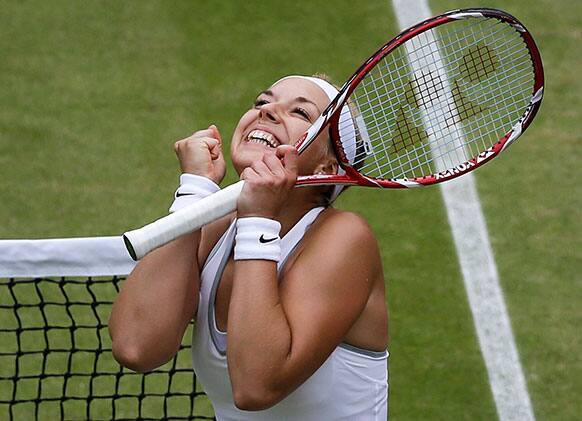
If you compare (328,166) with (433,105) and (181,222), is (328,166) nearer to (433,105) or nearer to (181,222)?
(181,222)

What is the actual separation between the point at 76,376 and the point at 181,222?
2.79m

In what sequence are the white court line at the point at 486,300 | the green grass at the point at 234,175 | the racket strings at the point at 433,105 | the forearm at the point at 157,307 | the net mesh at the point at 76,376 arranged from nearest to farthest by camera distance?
1. the forearm at the point at 157,307
2. the racket strings at the point at 433,105
3. the net mesh at the point at 76,376
4. the white court line at the point at 486,300
5. the green grass at the point at 234,175

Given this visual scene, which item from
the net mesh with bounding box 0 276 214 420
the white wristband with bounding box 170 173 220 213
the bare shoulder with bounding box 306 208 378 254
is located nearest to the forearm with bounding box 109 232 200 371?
the white wristband with bounding box 170 173 220 213

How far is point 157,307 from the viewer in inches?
134

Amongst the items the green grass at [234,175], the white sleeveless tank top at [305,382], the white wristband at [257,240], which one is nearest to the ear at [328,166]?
the white sleeveless tank top at [305,382]

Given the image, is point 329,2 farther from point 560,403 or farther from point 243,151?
point 243,151

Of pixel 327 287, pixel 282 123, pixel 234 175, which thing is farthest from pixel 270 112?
pixel 234 175

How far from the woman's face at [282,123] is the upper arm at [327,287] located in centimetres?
29

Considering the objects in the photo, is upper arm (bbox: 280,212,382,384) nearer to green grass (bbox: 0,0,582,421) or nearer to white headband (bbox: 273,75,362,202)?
white headband (bbox: 273,75,362,202)

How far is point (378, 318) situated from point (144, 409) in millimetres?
2712

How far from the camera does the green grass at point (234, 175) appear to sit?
6285 mm

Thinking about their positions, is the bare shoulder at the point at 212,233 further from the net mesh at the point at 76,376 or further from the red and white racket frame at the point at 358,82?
the net mesh at the point at 76,376

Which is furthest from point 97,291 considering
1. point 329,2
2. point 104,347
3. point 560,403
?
point 329,2

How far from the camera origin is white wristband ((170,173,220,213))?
3.53 metres
